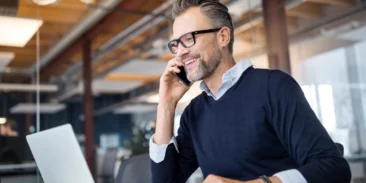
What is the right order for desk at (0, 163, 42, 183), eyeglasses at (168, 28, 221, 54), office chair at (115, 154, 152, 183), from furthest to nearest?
desk at (0, 163, 42, 183)
office chair at (115, 154, 152, 183)
eyeglasses at (168, 28, 221, 54)

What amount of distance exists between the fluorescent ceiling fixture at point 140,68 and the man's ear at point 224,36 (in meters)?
3.83

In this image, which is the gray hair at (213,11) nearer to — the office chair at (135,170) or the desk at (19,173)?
the office chair at (135,170)

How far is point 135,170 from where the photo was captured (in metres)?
1.96

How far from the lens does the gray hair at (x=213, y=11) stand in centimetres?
141

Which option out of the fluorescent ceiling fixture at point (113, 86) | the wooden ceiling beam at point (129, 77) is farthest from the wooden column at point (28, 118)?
the wooden ceiling beam at point (129, 77)

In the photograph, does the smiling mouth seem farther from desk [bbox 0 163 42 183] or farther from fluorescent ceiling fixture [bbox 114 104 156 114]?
fluorescent ceiling fixture [bbox 114 104 156 114]

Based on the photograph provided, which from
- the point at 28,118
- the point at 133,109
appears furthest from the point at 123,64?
the point at 28,118

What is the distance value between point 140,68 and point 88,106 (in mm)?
855

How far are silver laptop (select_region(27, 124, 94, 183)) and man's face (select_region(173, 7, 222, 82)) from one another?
1.70ft

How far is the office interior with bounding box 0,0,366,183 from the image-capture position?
3.62 m

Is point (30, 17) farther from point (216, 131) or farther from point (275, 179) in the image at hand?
point (275, 179)

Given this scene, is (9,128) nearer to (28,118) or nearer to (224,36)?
(28,118)

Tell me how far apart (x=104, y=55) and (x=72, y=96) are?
778mm

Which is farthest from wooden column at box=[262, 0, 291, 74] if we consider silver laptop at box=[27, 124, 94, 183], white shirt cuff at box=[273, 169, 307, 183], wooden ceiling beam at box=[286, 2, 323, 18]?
white shirt cuff at box=[273, 169, 307, 183]
